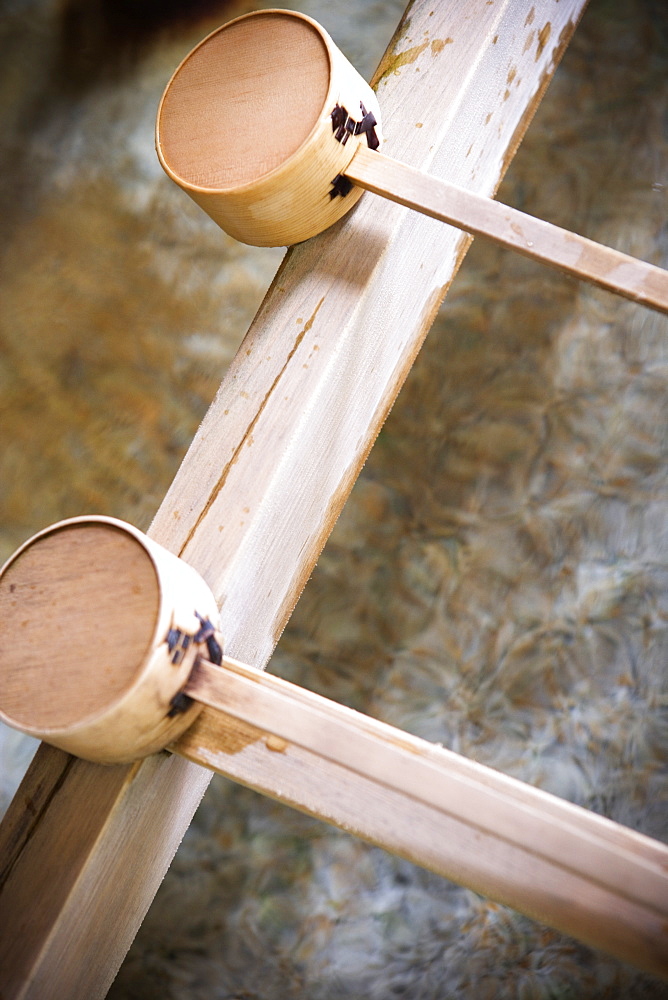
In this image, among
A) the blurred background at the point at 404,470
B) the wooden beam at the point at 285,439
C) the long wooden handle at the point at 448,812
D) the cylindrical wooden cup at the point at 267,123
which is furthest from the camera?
the blurred background at the point at 404,470

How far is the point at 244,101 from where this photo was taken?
1220 mm

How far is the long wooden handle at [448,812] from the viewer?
33.7 inches

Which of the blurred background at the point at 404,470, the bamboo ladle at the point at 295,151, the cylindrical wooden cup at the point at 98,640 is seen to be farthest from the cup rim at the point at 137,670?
the blurred background at the point at 404,470

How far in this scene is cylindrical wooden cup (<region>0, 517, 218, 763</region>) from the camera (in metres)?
0.93

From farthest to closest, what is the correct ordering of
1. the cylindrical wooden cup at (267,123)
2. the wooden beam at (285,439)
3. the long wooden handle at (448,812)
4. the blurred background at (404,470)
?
1. the blurred background at (404,470)
2. the cylindrical wooden cup at (267,123)
3. the wooden beam at (285,439)
4. the long wooden handle at (448,812)

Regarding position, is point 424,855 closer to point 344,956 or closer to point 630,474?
point 344,956

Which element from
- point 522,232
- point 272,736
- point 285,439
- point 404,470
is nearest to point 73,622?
point 272,736

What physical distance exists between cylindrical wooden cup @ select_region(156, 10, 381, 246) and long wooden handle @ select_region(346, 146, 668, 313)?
0.27ft

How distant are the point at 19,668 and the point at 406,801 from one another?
55cm

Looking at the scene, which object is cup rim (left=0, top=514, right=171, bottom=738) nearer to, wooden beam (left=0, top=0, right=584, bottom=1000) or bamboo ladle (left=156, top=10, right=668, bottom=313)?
wooden beam (left=0, top=0, right=584, bottom=1000)

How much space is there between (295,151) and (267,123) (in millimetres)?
94

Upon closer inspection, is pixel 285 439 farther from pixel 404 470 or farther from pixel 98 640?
pixel 404 470

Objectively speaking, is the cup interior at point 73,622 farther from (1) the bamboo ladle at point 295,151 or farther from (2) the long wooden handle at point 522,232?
(2) the long wooden handle at point 522,232

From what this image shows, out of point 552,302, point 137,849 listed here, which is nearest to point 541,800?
point 137,849
